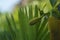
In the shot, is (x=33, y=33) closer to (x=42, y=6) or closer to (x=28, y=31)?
(x=28, y=31)

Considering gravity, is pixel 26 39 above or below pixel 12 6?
below

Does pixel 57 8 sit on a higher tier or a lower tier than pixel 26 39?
higher

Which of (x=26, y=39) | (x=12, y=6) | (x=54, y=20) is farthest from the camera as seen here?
(x=12, y=6)

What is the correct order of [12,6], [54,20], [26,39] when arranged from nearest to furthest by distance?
[54,20]
[26,39]
[12,6]

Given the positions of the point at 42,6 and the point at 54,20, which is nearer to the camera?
the point at 54,20

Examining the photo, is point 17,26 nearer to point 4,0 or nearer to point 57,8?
point 57,8

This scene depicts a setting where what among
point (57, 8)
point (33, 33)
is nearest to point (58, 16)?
point (57, 8)

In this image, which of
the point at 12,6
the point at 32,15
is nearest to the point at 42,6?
the point at 32,15

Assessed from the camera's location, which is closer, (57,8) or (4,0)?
(57,8)

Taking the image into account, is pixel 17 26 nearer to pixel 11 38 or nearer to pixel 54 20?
pixel 11 38
